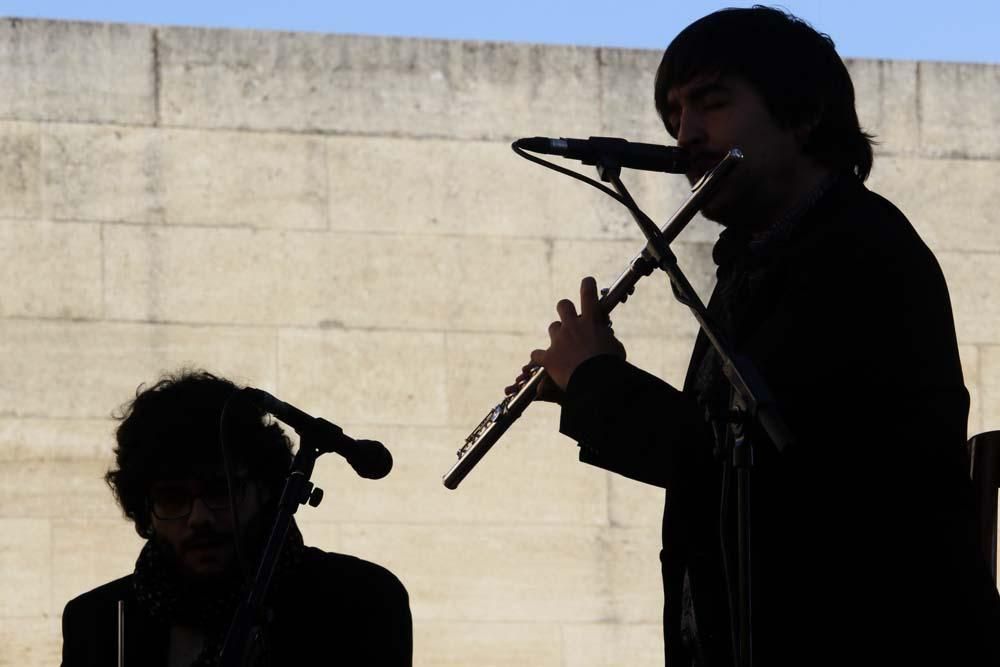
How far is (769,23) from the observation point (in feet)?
9.07

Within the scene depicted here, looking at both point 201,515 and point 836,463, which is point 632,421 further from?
point 201,515

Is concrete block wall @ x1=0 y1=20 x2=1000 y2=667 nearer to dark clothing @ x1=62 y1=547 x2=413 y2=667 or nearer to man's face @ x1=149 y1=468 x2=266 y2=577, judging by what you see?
dark clothing @ x1=62 y1=547 x2=413 y2=667

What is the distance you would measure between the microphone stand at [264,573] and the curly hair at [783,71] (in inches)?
32.5

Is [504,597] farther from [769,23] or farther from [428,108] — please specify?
[769,23]

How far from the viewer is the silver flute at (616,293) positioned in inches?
99.0

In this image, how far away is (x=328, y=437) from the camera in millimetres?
2904

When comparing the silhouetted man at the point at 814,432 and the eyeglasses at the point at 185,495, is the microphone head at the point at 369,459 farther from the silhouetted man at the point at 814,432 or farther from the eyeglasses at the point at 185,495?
the eyeglasses at the point at 185,495

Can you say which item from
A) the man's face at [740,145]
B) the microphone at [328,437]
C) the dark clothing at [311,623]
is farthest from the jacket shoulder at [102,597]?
the man's face at [740,145]

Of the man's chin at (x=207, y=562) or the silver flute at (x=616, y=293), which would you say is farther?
the man's chin at (x=207, y=562)

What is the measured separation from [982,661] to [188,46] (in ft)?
13.8

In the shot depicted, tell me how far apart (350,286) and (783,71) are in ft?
10.6

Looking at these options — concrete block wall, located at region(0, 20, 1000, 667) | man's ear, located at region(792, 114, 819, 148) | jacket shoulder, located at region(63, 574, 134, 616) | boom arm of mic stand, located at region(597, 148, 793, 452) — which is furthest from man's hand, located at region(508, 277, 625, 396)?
concrete block wall, located at region(0, 20, 1000, 667)

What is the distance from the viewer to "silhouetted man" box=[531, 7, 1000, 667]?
2.24 metres

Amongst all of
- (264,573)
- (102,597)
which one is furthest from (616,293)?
(102,597)
